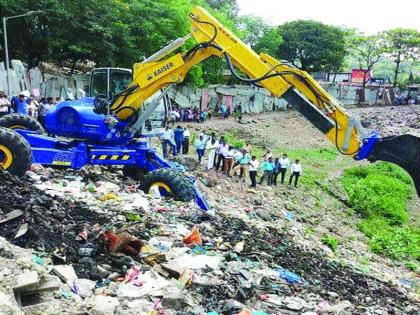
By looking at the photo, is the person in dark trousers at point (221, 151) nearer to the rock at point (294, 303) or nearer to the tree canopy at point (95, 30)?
the tree canopy at point (95, 30)

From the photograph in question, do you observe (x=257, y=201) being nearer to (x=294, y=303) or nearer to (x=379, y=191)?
(x=379, y=191)

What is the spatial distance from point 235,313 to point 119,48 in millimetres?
19555

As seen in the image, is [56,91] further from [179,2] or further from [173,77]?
[173,77]

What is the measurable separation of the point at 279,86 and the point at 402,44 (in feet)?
151

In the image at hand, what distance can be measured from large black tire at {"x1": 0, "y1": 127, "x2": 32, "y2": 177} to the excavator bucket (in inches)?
220

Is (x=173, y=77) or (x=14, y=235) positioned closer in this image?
(x=14, y=235)

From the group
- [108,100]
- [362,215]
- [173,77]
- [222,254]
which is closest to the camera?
[222,254]

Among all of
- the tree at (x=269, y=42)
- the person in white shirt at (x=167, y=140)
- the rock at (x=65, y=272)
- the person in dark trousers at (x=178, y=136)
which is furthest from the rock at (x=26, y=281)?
the tree at (x=269, y=42)

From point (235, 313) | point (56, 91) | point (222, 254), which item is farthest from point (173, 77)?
point (56, 91)

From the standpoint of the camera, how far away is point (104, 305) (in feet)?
15.0

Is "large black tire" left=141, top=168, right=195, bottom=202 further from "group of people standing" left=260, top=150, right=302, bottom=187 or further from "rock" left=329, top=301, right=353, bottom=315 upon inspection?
"group of people standing" left=260, top=150, right=302, bottom=187

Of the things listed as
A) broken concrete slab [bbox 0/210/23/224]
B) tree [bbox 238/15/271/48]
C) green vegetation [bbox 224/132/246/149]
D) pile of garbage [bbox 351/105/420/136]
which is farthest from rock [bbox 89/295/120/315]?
tree [bbox 238/15/271/48]

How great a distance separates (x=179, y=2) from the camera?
26688 mm

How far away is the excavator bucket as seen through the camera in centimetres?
618
